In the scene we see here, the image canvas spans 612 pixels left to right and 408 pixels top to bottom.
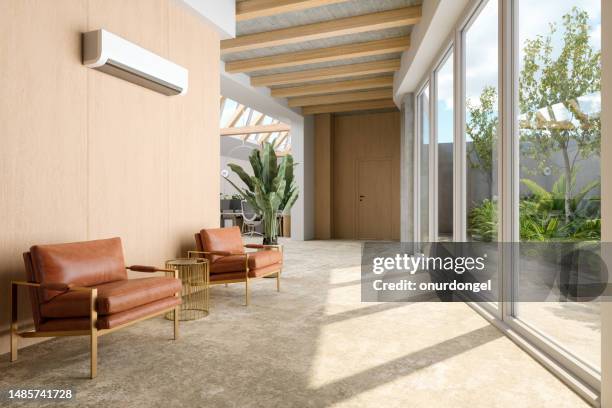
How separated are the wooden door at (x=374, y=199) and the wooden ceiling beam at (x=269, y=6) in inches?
249

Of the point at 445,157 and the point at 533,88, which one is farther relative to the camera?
the point at 445,157

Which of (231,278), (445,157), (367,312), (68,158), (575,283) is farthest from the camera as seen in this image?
(445,157)

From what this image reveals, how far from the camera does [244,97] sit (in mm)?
9352

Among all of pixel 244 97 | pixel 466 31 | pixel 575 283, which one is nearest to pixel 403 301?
pixel 575 283

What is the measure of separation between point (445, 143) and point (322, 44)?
2.56m

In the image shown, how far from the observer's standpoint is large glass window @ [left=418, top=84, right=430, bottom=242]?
24.5 ft

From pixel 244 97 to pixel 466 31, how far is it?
5.50 meters

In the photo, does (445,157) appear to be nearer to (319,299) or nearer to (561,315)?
(319,299)

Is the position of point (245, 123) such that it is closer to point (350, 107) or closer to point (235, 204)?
point (235, 204)

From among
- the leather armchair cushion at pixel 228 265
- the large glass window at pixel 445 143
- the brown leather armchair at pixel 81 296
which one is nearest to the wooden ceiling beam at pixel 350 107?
the large glass window at pixel 445 143

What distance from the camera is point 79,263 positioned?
3152 millimetres

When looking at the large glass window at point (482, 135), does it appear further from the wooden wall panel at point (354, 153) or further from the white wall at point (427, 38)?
the wooden wall panel at point (354, 153)

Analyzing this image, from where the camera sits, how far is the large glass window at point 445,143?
5625 mm

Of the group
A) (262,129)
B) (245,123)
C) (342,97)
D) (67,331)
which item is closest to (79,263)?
(67,331)
